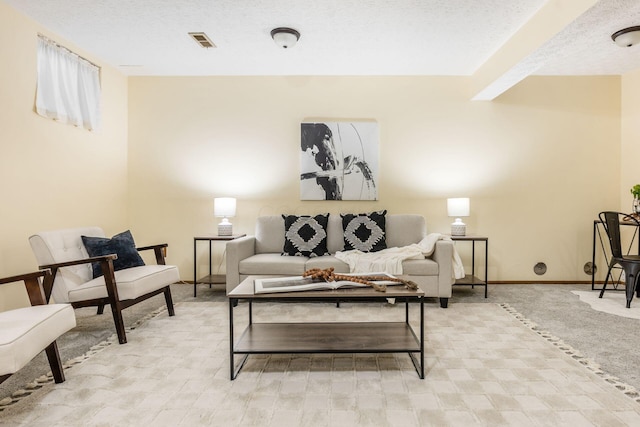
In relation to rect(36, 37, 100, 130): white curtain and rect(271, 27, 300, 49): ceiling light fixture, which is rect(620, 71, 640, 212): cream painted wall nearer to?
rect(271, 27, 300, 49): ceiling light fixture

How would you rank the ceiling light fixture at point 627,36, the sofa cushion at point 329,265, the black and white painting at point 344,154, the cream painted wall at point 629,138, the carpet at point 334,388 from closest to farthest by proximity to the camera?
the carpet at point 334,388 < the ceiling light fixture at point 627,36 < the sofa cushion at point 329,265 < the cream painted wall at point 629,138 < the black and white painting at point 344,154

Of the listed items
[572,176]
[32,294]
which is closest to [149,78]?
[32,294]

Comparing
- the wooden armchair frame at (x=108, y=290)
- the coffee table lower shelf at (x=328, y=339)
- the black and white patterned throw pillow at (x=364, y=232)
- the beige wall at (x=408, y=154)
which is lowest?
the coffee table lower shelf at (x=328, y=339)

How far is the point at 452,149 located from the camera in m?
4.82

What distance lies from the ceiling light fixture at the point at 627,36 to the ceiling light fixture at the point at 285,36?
282cm

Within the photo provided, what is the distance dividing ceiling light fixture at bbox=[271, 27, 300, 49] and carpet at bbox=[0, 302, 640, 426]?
2639 millimetres

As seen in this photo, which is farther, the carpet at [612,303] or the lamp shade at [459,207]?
the lamp shade at [459,207]

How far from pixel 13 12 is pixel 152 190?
2227mm

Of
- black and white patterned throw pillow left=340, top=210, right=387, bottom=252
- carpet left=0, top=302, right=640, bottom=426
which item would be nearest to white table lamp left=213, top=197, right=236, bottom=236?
black and white patterned throw pillow left=340, top=210, right=387, bottom=252

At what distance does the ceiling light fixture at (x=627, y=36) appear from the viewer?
10.7 feet

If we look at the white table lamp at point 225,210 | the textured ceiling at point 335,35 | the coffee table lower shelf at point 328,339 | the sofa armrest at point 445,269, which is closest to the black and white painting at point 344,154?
the textured ceiling at point 335,35

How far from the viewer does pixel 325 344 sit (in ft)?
7.61

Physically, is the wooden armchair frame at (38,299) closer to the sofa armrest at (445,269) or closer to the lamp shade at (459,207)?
the sofa armrest at (445,269)

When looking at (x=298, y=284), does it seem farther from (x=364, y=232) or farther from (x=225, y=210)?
(x=225, y=210)
